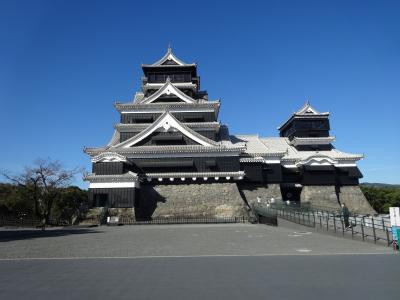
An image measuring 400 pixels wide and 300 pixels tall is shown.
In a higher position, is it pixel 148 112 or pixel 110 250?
pixel 148 112

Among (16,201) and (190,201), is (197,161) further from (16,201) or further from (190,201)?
(16,201)

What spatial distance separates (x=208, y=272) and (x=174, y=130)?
25767 mm

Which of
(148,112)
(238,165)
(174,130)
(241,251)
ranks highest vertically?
(148,112)

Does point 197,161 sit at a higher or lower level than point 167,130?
lower

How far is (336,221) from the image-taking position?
16938mm

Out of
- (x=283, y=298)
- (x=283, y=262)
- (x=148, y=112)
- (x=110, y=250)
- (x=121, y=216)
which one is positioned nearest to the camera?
(x=283, y=298)

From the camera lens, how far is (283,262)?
8469 millimetres

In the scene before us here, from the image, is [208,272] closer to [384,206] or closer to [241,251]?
[241,251]

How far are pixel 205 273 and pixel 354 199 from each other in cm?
3346

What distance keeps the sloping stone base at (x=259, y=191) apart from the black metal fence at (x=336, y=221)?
7.40m

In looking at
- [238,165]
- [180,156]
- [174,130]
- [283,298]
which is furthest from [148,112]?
[283,298]

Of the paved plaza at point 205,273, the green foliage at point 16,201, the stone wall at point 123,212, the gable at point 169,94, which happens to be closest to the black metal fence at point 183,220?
the stone wall at point 123,212

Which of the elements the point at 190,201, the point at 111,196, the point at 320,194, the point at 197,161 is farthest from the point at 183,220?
the point at 320,194

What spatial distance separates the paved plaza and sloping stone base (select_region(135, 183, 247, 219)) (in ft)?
58.9
